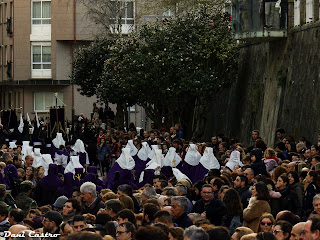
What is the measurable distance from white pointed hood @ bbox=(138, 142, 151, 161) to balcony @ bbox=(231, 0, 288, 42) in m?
5.87

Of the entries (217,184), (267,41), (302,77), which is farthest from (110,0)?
(217,184)

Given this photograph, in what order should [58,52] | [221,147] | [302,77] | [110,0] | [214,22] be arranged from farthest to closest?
[58,52]
[110,0]
[214,22]
[302,77]
[221,147]

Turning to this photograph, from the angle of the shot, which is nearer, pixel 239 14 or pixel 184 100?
pixel 239 14

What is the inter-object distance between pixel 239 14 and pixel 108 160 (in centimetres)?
676

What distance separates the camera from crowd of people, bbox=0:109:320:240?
35.0 feet

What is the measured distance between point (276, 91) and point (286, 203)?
17.6 meters

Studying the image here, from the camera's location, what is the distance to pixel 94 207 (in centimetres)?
1486

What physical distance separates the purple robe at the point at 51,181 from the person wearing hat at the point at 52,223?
721cm

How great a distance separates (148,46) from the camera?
36.8m

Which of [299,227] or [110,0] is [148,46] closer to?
[110,0]

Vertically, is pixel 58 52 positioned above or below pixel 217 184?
above

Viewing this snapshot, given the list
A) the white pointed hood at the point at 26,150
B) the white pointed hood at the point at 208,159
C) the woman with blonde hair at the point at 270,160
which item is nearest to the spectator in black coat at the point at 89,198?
the woman with blonde hair at the point at 270,160

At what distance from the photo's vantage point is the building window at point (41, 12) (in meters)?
66.1

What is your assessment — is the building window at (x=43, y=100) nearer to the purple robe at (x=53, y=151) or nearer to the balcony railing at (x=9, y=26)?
the balcony railing at (x=9, y=26)
